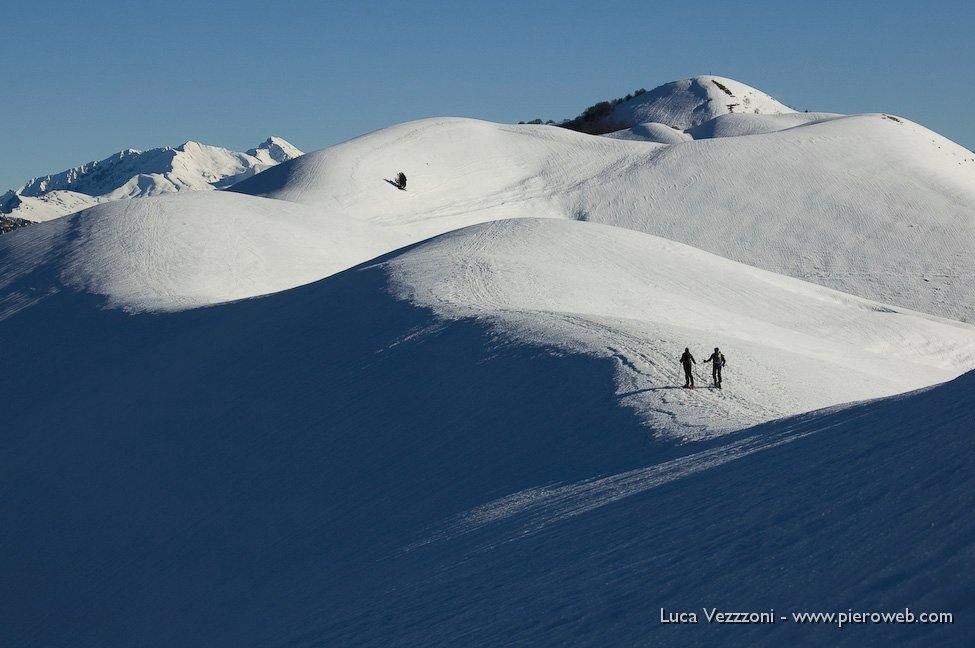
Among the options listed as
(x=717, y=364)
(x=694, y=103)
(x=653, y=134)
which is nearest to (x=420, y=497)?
(x=717, y=364)

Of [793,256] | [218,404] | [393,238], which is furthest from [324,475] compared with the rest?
[793,256]

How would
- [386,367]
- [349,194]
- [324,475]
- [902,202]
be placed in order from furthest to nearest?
[349,194] < [902,202] < [386,367] < [324,475]

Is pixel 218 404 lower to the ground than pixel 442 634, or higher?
higher

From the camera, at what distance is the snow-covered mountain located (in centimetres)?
925

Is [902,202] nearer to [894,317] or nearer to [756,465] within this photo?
[894,317]

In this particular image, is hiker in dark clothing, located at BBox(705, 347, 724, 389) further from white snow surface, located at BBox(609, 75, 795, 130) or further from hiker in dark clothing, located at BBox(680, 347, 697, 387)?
white snow surface, located at BBox(609, 75, 795, 130)

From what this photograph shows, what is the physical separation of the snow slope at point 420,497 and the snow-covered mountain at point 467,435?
0.19 feet

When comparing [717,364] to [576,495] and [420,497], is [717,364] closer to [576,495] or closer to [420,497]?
[576,495]

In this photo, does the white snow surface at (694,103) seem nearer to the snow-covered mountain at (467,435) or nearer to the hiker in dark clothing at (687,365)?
the snow-covered mountain at (467,435)

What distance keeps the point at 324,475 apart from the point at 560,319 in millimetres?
6962

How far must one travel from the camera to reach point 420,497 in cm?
1552

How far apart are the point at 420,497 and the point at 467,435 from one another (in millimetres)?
2110

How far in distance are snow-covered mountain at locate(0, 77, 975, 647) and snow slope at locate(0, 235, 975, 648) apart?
0.19ft

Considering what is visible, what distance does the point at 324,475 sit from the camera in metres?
17.7
